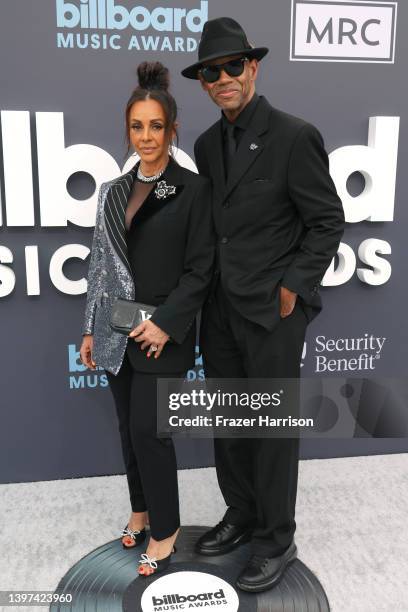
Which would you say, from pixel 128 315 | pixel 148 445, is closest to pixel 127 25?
pixel 128 315

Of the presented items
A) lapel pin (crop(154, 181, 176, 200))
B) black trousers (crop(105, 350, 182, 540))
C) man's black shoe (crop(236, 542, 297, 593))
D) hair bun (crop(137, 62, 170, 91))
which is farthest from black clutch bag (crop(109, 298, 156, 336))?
man's black shoe (crop(236, 542, 297, 593))

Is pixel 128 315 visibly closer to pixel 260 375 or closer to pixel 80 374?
pixel 260 375

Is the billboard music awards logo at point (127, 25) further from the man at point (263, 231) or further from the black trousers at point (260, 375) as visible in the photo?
the black trousers at point (260, 375)

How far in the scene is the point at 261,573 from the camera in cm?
196

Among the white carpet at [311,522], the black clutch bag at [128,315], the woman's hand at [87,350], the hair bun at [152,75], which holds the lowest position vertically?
the white carpet at [311,522]

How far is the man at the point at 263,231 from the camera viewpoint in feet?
5.71

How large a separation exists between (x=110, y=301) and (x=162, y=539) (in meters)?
0.83

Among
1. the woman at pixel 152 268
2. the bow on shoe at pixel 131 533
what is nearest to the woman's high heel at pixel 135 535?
the bow on shoe at pixel 131 533

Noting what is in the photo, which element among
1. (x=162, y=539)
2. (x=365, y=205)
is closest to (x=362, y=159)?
(x=365, y=205)

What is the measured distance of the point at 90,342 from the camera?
2043 millimetres

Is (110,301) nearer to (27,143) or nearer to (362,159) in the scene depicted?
(27,143)

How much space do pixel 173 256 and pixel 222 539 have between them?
3.52ft

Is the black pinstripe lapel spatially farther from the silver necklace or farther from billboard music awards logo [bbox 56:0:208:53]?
billboard music awards logo [bbox 56:0:208:53]

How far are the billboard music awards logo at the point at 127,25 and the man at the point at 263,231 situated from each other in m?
0.72
